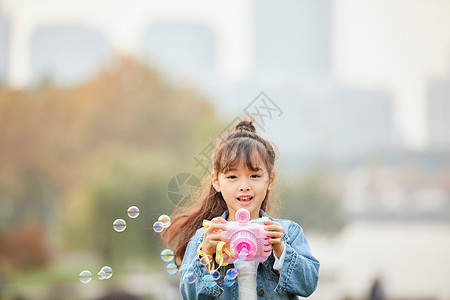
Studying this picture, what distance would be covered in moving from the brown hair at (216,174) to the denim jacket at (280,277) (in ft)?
0.73

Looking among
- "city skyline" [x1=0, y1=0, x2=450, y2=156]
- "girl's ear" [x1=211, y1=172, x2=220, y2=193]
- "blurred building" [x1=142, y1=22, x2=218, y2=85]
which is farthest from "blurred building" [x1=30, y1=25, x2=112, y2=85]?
"girl's ear" [x1=211, y1=172, x2=220, y2=193]

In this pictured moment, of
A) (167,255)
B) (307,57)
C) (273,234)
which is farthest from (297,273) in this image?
(307,57)

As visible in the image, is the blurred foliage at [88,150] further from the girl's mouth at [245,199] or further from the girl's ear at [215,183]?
the girl's mouth at [245,199]

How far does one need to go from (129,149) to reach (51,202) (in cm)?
302

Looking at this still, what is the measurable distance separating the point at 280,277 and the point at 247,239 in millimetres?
194

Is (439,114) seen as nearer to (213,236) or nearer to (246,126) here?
(246,126)

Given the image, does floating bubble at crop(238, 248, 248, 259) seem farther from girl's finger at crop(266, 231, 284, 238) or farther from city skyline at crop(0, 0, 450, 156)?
city skyline at crop(0, 0, 450, 156)

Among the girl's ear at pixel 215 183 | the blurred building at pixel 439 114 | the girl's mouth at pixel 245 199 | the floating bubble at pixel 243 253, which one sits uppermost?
the blurred building at pixel 439 114

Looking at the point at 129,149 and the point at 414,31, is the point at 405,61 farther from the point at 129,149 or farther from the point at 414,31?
the point at 129,149

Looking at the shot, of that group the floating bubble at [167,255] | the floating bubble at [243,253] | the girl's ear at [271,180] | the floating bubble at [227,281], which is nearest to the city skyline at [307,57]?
the floating bubble at [167,255]

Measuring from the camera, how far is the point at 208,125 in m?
16.3

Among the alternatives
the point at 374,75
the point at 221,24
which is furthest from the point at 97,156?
the point at 374,75

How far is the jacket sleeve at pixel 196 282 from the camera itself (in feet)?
7.29

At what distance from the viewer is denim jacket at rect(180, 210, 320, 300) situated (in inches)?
85.8
